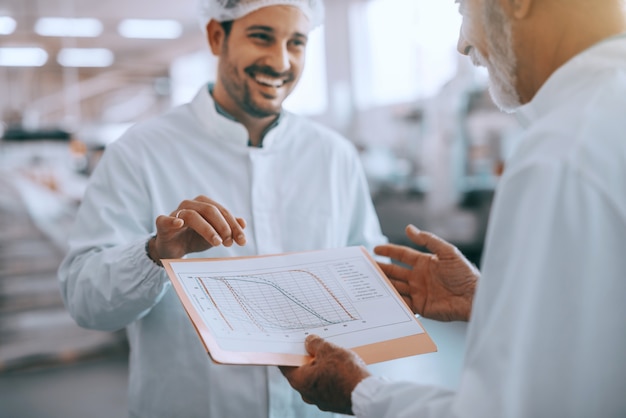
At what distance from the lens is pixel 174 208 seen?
4.45ft

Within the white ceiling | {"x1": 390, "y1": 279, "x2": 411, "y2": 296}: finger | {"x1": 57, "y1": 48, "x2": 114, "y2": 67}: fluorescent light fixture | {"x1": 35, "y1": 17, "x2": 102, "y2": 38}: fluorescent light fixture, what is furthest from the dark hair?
{"x1": 57, "y1": 48, "x2": 114, "y2": 67}: fluorescent light fixture

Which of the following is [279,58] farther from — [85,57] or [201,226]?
[85,57]

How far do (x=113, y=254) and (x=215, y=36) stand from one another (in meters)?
0.65

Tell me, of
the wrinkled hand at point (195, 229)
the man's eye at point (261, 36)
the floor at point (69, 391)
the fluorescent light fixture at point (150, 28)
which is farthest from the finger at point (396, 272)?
the fluorescent light fixture at point (150, 28)

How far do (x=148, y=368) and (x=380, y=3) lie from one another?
7569mm

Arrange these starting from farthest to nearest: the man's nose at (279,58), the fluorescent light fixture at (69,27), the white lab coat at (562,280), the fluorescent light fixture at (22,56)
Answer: the fluorescent light fixture at (22,56)
the fluorescent light fixture at (69,27)
the man's nose at (279,58)
the white lab coat at (562,280)

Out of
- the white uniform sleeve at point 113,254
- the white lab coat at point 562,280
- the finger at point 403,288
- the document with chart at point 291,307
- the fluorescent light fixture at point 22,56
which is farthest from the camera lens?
the fluorescent light fixture at point 22,56

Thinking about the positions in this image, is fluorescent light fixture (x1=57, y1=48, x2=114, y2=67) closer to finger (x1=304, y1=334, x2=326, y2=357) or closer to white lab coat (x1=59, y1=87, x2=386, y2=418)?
white lab coat (x1=59, y1=87, x2=386, y2=418)

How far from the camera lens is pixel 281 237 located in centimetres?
138

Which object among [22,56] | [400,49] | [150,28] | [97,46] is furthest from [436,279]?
[22,56]

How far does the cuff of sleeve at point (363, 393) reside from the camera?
0.79 metres

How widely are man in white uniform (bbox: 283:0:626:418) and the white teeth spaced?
75 cm

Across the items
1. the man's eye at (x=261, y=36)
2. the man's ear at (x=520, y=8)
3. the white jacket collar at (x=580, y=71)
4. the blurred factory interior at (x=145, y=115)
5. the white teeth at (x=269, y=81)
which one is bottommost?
the blurred factory interior at (x=145, y=115)

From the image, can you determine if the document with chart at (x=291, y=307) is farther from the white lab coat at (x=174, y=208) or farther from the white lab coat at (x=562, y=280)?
the white lab coat at (x=562, y=280)
